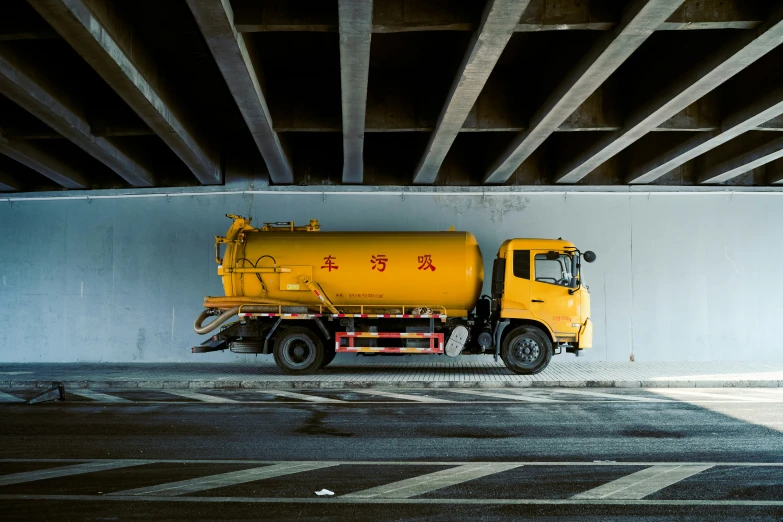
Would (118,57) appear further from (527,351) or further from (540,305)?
(527,351)

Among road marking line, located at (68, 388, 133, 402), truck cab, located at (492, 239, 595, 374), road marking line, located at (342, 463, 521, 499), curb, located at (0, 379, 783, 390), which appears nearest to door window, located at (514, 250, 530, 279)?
truck cab, located at (492, 239, 595, 374)

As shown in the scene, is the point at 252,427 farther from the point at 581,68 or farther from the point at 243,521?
the point at 581,68

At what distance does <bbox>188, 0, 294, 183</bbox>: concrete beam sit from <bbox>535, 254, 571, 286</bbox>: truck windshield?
6.40 meters

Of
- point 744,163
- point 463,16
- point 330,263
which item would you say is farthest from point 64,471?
point 744,163

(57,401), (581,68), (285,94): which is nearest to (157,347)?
(57,401)

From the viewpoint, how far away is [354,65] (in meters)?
10.1

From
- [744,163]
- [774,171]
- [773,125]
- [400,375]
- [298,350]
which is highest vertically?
[774,171]

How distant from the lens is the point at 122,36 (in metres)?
9.77

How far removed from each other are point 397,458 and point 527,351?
8397mm

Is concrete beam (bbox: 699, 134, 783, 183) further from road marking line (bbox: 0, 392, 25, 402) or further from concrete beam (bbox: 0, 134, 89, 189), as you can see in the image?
concrete beam (bbox: 0, 134, 89, 189)

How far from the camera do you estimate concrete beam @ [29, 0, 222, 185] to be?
8.23 metres

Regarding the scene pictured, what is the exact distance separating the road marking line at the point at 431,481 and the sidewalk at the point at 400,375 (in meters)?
6.74

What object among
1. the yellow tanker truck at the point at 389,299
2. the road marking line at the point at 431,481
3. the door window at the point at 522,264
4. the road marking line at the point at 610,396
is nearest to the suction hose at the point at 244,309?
the yellow tanker truck at the point at 389,299

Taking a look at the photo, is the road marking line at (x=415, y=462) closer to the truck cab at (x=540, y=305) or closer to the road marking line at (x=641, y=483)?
the road marking line at (x=641, y=483)
